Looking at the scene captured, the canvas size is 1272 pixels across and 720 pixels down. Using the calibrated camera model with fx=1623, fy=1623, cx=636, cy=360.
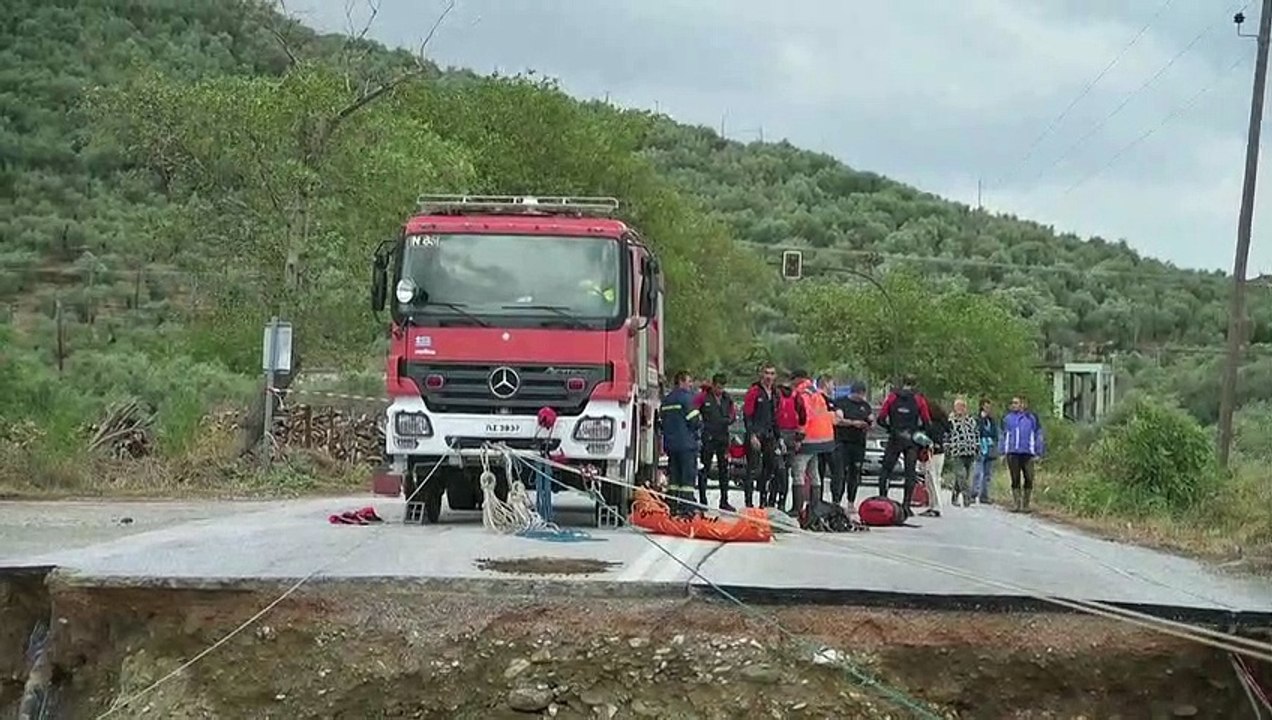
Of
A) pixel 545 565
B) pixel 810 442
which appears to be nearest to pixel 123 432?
pixel 810 442

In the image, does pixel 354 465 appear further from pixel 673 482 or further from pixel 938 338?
pixel 938 338

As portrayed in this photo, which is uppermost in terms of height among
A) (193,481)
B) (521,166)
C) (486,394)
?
(521,166)

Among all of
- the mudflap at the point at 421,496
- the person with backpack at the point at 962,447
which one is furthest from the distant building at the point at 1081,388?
the mudflap at the point at 421,496

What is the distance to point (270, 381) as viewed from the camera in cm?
2511

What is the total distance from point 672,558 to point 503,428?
3.46m

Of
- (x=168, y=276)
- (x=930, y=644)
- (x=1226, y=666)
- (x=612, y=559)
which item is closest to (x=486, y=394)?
(x=612, y=559)

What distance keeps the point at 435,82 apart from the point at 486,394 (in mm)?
28075

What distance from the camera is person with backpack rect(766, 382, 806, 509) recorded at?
1720 centimetres

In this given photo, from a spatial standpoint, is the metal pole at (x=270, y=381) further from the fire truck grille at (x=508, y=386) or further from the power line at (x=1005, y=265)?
the power line at (x=1005, y=265)

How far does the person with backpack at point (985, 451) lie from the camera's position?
25875 millimetres

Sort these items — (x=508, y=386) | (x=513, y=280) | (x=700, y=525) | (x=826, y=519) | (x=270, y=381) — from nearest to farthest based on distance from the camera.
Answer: (x=700, y=525)
(x=508, y=386)
(x=513, y=280)
(x=826, y=519)
(x=270, y=381)

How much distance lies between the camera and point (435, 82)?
139ft

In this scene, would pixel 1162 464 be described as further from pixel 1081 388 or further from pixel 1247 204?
pixel 1081 388

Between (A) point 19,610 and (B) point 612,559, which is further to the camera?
(B) point 612,559
